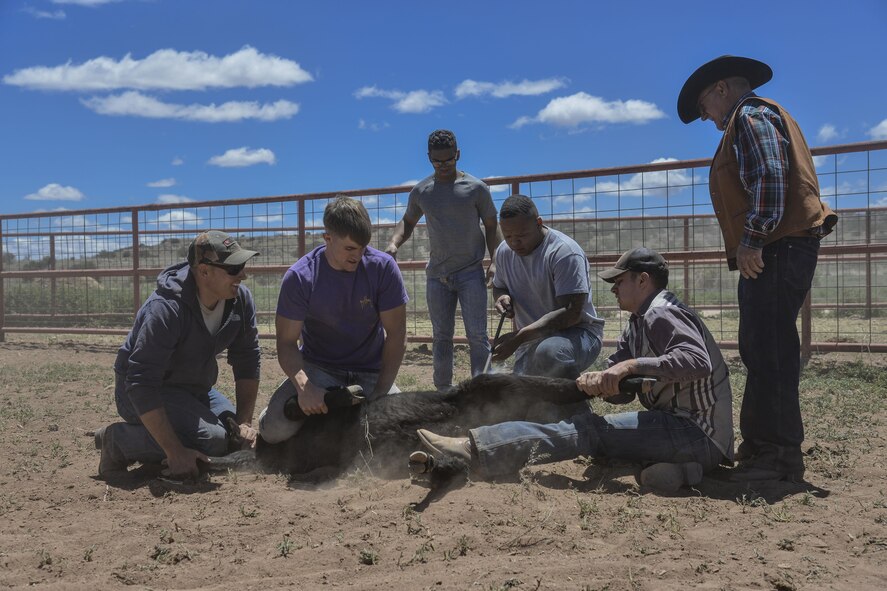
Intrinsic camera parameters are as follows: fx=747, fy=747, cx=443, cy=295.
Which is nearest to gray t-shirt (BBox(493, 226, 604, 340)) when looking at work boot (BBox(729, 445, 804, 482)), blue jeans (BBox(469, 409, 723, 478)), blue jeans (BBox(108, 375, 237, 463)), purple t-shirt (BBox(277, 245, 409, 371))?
purple t-shirt (BBox(277, 245, 409, 371))

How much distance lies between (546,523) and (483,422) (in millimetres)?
829

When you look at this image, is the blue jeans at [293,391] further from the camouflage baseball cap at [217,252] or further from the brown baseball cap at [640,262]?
the brown baseball cap at [640,262]

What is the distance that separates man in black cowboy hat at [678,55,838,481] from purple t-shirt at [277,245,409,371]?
66.5 inches

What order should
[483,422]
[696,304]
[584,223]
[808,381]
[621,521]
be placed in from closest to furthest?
1. [621,521]
2. [483,422]
3. [808,381]
4. [584,223]
5. [696,304]

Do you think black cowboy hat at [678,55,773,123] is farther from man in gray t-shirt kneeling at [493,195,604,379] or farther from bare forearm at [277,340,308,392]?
bare forearm at [277,340,308,392]

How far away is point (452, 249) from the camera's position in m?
5.24

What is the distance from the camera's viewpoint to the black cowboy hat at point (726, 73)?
135 inches

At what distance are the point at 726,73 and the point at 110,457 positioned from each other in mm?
3456

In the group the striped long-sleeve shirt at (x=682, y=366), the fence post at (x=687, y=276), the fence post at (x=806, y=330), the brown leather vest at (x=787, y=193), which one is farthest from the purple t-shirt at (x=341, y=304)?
the fence post at (x=687, y=276)

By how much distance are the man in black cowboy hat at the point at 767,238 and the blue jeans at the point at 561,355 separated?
884 mm

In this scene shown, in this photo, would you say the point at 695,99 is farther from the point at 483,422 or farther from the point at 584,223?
the point at 584,223

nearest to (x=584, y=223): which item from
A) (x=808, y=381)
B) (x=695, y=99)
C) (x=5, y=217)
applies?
(x=808, y=381)

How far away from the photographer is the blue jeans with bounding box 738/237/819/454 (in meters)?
3.25

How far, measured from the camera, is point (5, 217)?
457 inches
